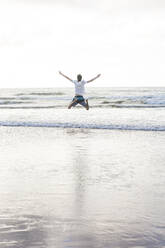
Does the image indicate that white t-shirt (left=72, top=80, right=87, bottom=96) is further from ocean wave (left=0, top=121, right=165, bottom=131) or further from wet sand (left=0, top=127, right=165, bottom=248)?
wet sand (left=0, top=127, right=165, bottom=248)

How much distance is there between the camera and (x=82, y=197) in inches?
199

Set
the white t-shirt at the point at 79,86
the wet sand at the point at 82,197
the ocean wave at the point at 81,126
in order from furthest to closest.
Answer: the ocean wave at the point at 81,126 → the white t-shirt at the point at 79,86 → the wet sand at the point at 82,197

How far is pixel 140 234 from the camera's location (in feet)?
12.1

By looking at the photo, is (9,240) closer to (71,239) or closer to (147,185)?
(71,239)

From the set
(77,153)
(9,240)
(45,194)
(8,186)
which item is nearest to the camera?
(9,240)

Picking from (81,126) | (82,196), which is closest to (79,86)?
(81,126)

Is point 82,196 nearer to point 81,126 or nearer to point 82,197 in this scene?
point 82,197

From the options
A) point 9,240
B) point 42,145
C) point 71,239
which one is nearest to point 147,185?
point 71,239

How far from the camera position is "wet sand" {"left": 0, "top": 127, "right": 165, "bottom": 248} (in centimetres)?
361

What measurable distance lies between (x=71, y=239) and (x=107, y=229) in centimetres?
47

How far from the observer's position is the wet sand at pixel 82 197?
3.61 metres

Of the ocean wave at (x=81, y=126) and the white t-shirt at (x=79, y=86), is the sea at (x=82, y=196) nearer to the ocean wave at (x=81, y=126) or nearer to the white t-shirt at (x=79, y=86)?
the white t-shirt at (x=79, y=86)

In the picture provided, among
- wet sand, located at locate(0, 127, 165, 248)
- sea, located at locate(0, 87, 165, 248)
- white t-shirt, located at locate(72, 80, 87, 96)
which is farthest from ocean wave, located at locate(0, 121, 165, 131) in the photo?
wet sand, located at locate(0, 127, 165, 248)

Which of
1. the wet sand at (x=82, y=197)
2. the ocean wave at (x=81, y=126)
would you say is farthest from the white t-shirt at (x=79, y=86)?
the wet sand at (x=82, y=197)
